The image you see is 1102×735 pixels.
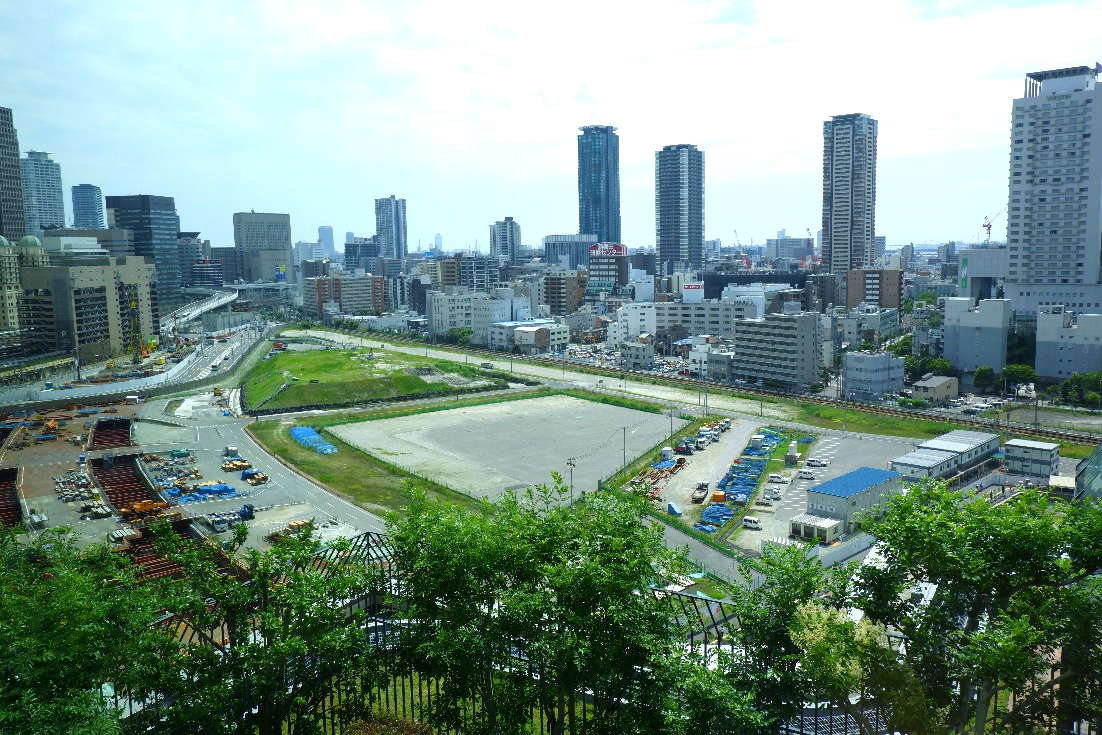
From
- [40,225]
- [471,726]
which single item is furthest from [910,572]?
[40,225]

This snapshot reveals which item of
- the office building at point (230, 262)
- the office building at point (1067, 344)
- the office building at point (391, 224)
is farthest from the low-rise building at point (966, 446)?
the office building at point (391, 224)

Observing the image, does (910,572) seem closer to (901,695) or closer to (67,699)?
(901,695)

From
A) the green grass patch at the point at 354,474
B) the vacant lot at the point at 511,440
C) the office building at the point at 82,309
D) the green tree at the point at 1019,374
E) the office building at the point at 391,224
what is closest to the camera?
the green grass patch at the point at 354,474

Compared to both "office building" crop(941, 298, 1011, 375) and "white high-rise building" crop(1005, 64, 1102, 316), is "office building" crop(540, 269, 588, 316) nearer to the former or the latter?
"office building" crop(941, 298, 1011, 375)

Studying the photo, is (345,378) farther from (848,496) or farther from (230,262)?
(230,262)

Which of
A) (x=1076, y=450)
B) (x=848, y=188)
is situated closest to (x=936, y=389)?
(x=1076, y=450)

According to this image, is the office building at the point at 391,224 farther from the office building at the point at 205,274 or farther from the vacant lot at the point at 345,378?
the vacant lot at the point at 345,378

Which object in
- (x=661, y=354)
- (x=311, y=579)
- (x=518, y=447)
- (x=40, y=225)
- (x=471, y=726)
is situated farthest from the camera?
(x=40, y=225)

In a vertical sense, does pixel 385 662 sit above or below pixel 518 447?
above
